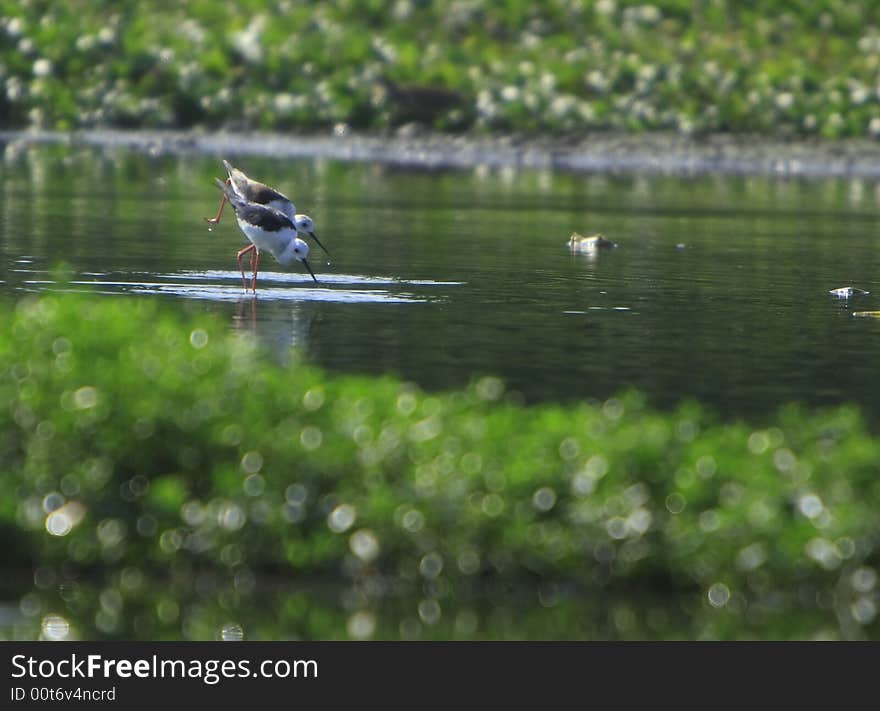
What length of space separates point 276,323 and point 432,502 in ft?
28.6

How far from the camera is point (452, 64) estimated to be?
59125 mm

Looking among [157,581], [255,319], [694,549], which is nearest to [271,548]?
[157,581]

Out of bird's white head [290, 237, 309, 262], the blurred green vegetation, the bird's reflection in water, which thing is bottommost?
the blurred green vegetation

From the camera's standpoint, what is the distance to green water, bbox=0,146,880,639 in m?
11.4

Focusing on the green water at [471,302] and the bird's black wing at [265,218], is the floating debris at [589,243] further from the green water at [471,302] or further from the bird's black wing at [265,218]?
the bird's black wing at [265,218]

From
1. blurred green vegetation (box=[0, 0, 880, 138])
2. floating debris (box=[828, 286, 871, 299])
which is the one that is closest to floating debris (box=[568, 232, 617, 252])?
floating debris (box=[828, 286, 871, 299])

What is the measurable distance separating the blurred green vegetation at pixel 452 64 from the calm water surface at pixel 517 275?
11868 millimetres

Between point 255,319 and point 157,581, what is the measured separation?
8.78m

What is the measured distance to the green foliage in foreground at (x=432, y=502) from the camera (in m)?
11.5

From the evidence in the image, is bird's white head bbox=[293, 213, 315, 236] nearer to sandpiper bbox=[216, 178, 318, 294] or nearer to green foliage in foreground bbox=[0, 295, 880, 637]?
sandpiper bbox=[216, 178, 318, 294]

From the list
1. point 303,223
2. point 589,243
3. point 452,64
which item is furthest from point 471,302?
point 452,64

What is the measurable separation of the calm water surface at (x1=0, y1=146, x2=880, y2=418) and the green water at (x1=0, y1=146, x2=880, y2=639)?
5cm

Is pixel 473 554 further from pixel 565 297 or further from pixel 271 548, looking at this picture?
pixel 565 297

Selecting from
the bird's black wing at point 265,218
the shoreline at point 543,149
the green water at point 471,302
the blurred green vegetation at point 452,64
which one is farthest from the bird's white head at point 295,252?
the blurred green vegetation at point 452,64
